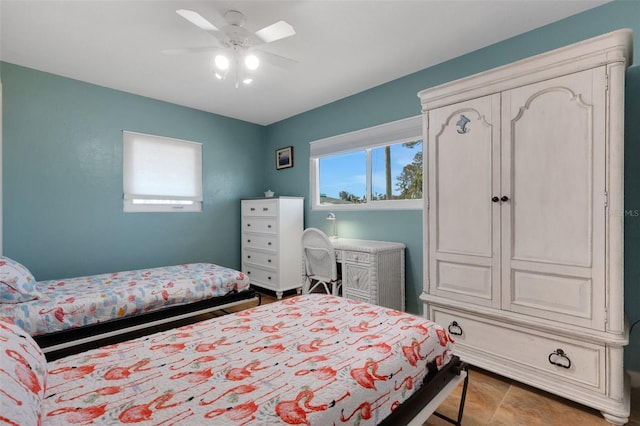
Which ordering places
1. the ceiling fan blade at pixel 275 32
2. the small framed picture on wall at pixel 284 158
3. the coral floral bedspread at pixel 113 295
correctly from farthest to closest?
the small framed picture on wall at pixel 284 158 < the coral floral bedspread at pixel 113 295 < the ceiling fan blade at pixel 275 32

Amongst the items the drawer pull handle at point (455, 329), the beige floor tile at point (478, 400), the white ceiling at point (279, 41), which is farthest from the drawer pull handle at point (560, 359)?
the white ceiling at point (279, 41)

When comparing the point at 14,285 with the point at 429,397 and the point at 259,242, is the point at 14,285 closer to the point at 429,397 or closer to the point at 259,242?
the point at 259,242

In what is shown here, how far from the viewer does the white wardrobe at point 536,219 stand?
1.64m

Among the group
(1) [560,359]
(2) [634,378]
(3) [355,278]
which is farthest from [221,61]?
(2) [634,378]

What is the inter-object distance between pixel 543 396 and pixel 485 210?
3.92ft

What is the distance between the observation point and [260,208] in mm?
4199

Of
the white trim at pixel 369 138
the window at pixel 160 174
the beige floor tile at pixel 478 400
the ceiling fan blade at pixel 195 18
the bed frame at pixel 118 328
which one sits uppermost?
the ceiling fan blade at pixel 195 18

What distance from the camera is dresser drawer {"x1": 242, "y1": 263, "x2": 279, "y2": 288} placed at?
4.00m

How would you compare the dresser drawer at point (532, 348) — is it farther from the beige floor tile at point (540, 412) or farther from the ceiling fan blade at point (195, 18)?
the ceiling fan blade at point (195, 18)

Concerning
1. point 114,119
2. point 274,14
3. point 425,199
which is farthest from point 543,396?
point 114,119

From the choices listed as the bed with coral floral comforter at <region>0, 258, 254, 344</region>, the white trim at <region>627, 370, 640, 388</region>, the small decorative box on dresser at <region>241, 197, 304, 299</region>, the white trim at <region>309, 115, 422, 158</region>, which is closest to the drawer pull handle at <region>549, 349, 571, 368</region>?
the white trim at <region>627, 370, 640, 388</region>

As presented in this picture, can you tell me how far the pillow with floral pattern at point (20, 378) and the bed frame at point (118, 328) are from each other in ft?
4.10

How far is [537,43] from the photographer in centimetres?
235

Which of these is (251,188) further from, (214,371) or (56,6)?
(214,371)
